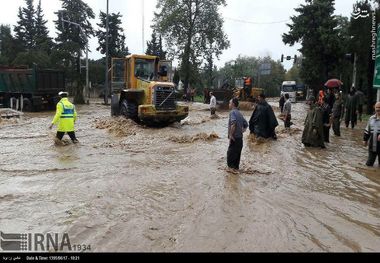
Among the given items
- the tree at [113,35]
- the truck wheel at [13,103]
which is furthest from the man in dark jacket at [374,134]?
the tree at [113,35]

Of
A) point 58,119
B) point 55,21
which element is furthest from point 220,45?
point 58,119

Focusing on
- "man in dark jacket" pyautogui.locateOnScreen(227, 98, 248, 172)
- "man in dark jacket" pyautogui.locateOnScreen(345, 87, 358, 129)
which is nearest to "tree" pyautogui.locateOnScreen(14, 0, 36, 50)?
"man in dark jacket" pyautogui.locateOnScreen(345, 87, 358, 129)

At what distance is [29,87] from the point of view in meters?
26.7

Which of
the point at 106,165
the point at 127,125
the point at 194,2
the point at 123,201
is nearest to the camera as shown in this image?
the point at 123,201

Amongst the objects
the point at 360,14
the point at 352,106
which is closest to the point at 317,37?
the point at 360,14

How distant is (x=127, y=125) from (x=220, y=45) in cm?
3587

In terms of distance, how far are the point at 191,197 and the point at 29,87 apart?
22504 mm

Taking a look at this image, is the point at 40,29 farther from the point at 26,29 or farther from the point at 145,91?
the point at 145,91

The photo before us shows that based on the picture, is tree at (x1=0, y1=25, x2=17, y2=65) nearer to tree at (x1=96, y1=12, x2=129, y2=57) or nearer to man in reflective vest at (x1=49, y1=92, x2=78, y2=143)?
tree at (x1=96, y1=12, x2=129, y2=57)

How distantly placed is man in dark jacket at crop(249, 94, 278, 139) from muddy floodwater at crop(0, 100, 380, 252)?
2.17ft

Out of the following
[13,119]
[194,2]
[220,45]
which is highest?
[194,2]

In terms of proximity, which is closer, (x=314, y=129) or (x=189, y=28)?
(x=314, y=129)

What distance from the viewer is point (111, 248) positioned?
4660 mm

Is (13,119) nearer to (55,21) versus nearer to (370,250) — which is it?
(370,250)
